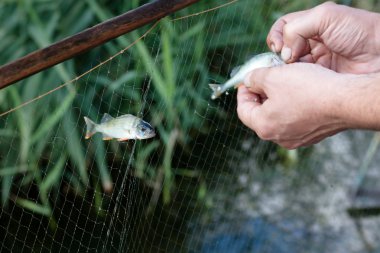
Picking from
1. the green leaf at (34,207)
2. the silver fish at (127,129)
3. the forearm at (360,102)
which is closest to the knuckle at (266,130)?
the forearm at (360,102)

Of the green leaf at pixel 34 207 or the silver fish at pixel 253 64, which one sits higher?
the silver fish at pixel 253 64

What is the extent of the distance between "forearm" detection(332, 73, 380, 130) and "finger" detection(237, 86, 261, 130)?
0.24m

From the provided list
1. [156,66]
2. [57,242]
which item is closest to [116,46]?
[156,66]

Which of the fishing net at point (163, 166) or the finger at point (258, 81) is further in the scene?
the fishing net at point (163, 166)

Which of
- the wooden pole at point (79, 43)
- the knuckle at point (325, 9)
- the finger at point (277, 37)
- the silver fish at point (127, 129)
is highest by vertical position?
the wooden pole at point (79, 43)

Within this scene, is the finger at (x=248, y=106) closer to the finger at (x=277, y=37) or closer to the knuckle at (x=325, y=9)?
the finger at (x=277, y=37)

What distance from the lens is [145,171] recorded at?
2.80 metres

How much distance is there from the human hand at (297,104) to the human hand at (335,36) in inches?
5.5

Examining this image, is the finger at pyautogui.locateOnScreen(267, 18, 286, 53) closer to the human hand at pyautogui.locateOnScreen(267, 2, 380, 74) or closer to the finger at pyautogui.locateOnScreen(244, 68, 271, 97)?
the human hand at pyautogui.locateOnScreen(267, 2, 380, 74)

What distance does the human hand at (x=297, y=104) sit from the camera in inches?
51.3

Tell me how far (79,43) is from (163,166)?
1.51 m

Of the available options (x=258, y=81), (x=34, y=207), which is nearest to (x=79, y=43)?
(x=258, y=81)

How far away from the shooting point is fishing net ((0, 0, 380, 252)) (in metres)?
2.66

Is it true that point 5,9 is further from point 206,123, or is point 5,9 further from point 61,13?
point 206,123
